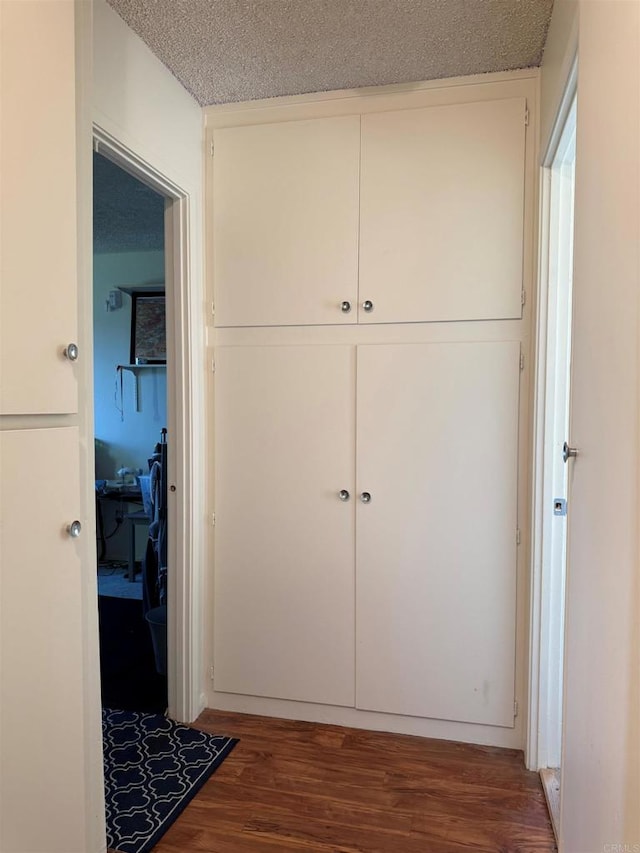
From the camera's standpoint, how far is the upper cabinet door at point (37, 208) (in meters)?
1.08

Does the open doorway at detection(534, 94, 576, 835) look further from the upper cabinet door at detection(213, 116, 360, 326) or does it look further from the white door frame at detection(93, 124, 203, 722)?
the white door frame at detection(93, 124, 203, 722)

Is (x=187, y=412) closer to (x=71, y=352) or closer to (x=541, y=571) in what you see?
(x=71, y=352)

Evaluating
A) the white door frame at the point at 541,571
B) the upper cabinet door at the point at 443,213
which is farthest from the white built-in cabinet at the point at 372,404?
the white door frame at the point at 541,571

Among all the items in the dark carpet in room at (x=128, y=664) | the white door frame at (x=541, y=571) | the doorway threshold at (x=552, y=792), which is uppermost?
the white door frame at (x=541, y=571)

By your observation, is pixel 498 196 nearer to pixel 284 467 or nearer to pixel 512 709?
pixel 284 467

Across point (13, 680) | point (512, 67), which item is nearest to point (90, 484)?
point (13, 680)

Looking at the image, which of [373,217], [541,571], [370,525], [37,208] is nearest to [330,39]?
[373,217]

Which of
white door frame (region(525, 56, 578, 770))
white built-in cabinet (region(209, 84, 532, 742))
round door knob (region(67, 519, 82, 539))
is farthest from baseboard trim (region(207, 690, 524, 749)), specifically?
round door knob (region(67, 519, 82, 539))

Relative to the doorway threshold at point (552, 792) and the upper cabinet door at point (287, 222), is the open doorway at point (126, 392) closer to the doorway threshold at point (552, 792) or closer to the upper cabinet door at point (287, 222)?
the upper cabinet door at point (287, 222)

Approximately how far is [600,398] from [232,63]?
69.0 inches

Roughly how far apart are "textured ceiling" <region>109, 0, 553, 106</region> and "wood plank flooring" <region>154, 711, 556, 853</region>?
2416 millimetres

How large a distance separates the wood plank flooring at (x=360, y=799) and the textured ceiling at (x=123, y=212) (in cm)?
252

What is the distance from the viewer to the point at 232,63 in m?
2.00

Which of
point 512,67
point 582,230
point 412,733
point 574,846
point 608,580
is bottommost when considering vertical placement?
point 412,733
